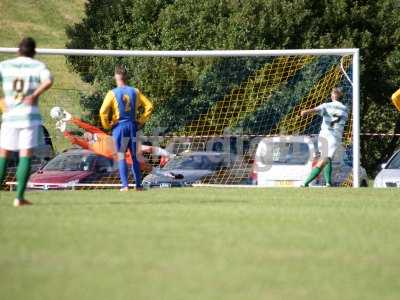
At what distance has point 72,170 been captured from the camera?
26.2 metres

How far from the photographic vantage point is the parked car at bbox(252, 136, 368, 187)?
24422 mm

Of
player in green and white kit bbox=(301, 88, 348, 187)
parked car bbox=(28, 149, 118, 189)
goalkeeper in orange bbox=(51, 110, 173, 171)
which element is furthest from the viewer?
parked car bbox=(28, 149, 118, 189)

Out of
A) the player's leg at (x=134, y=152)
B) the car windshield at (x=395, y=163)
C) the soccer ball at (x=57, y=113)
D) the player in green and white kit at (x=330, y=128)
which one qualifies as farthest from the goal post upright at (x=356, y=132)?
the soccer ball at (x=57, y=113)

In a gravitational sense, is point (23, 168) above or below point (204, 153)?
above

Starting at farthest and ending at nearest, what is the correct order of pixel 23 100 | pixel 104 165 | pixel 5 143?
pixel 104 165 → pixel 5 143 → pixel 23 100

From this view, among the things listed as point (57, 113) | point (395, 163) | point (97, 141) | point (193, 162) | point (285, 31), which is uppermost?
point (285, 31)

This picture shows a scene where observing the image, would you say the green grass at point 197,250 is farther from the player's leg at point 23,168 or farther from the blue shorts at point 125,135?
the blue shorts at point 125,135

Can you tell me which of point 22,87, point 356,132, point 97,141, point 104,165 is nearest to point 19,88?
point 22,87

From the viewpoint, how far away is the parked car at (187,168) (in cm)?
2584

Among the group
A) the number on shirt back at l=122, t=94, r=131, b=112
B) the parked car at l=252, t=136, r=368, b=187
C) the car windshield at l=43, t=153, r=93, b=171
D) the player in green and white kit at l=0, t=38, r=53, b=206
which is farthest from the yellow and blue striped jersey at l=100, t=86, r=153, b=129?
the car windshield at l=43, t=153, r=93, b=171

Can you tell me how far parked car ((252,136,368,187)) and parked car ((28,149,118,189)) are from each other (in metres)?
3.38

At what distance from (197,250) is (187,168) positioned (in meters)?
17.3

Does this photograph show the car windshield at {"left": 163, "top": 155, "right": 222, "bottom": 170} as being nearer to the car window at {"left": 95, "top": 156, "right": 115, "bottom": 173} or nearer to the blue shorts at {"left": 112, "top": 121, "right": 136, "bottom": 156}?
the car window at {"left": 95, "top": 156, "right": 115, "bottom": 173}

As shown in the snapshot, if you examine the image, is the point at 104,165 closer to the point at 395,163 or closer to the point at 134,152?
the point at 395,163
